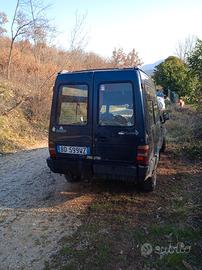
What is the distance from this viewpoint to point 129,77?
18.4 ft

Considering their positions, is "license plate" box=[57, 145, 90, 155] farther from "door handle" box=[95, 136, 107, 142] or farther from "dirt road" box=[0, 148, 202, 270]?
"dirt road" box=[0, 148, 202, 270]

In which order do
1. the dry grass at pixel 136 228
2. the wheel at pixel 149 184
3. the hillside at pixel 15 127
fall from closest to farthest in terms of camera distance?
the dry grass at pixel 136 228 → the wheel at pixel 149 184 → the hillside at pixel 15 127

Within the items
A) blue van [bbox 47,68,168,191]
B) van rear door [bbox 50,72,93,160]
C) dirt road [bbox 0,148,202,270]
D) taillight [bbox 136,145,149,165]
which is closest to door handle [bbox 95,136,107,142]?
blue van [bbox 47,68,168,191]

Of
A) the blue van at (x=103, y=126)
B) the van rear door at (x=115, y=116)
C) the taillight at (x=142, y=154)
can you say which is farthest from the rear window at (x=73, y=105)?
the taillight at (x=142, y=154)

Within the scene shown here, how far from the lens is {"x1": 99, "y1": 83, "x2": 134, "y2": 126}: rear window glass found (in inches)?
221

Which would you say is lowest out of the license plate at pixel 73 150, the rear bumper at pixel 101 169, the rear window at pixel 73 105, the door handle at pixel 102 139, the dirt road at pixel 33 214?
the dirt road at pixel 33 214

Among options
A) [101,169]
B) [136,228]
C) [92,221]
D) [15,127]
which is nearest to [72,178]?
[101,169]

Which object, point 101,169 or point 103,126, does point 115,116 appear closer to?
point 103,126

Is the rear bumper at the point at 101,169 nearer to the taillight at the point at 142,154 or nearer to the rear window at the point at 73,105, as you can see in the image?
the taillight at the point at 142,154

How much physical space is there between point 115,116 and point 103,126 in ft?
0.85

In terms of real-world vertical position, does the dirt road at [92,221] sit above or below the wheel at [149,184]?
below

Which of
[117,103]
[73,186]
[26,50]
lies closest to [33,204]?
[73,186]

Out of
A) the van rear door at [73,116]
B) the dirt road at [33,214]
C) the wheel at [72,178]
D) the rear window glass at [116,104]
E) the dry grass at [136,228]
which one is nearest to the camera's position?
the dry grass at [136,228]

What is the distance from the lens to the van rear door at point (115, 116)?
18.4ft
